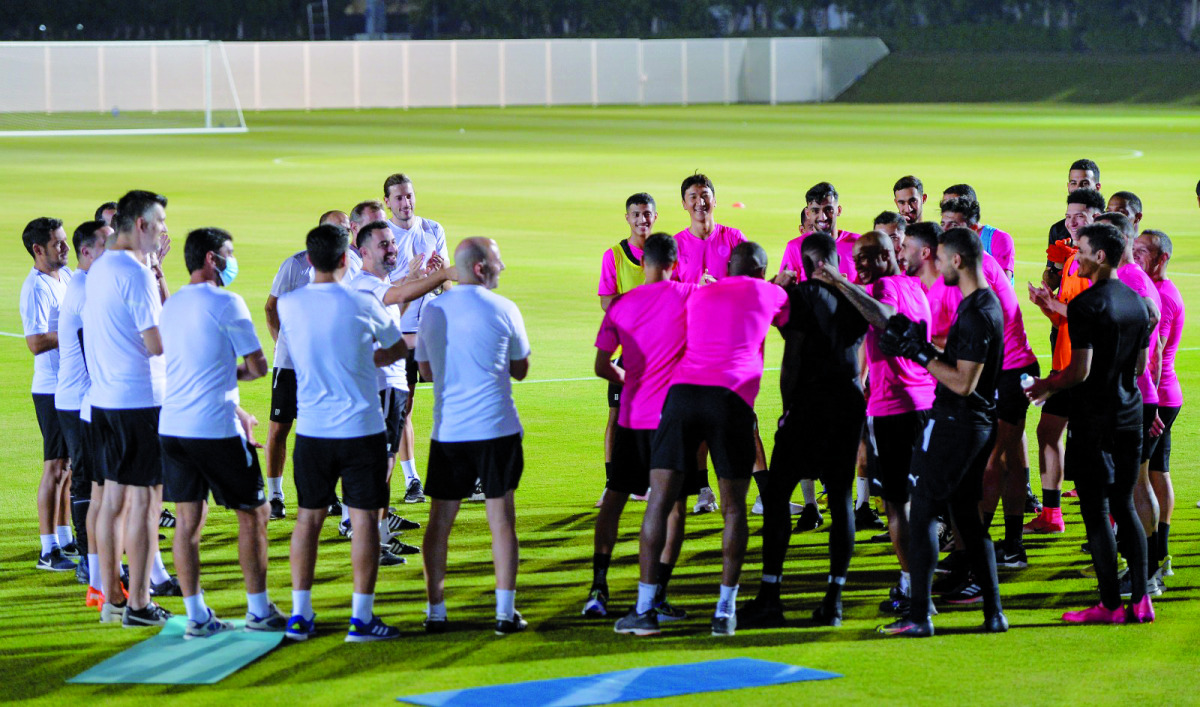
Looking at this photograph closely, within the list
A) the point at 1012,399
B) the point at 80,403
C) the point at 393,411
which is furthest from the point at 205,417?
the point at 1012,399

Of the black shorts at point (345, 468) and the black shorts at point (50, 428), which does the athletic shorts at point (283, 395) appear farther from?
the black shorts at point (345, 468)

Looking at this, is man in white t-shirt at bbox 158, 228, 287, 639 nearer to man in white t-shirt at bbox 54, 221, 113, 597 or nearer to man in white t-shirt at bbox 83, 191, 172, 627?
man in white t-shirt at bbox 83, 191, 172, 627

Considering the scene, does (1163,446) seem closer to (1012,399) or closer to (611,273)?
(1012,399)

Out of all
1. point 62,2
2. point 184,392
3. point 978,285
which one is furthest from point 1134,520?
point 62,2

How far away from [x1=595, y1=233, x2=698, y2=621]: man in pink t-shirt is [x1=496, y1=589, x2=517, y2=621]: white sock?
1.83ft

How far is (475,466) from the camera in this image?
877cm

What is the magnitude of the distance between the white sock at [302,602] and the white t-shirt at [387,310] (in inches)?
87.2

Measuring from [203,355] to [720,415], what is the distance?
257cm

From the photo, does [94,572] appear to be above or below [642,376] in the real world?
below

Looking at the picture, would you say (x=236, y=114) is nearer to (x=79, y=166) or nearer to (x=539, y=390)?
(x=79, y=166)

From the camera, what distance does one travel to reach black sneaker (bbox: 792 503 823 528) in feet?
37.6

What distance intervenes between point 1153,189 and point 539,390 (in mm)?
25903

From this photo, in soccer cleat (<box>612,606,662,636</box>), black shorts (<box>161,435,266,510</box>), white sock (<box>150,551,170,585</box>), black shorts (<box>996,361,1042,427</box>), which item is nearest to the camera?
black shorts (<box>161,435,266,510</box>)

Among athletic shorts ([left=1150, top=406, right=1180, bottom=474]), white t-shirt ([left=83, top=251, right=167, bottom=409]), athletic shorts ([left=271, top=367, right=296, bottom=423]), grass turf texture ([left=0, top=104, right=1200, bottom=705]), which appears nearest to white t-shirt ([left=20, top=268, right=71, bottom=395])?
white t-shirt ([left=83, top=251, right=167, bottom=409])
